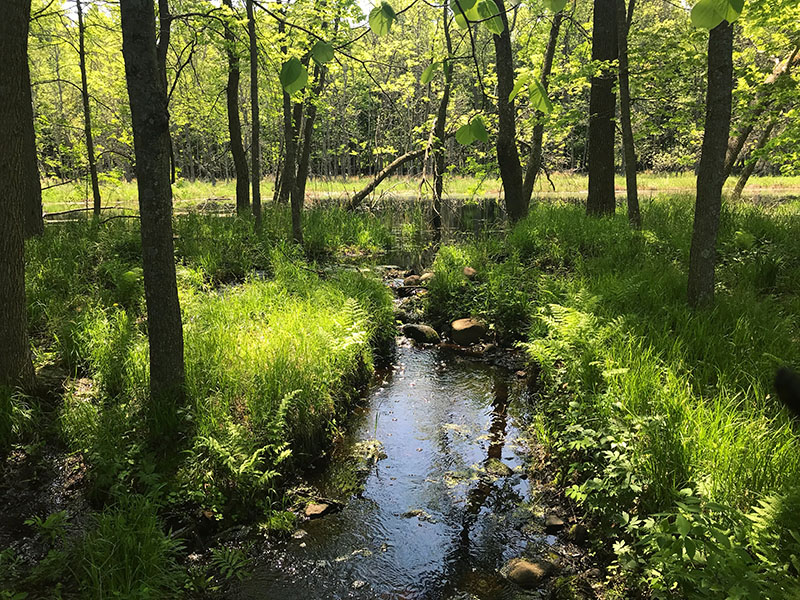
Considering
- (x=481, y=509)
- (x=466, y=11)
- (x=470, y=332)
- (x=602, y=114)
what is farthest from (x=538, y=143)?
(x=466, y=11)

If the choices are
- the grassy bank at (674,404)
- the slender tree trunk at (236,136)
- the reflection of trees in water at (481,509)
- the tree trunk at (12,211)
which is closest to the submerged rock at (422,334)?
the grassy bank at (674,404)

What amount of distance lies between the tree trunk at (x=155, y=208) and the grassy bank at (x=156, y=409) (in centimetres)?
19

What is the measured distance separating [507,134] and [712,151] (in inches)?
242

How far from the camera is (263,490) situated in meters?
A: 4.01

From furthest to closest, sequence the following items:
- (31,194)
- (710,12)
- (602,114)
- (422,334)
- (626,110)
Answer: (602,114) < (626,110) < (31,194) < (422,334) < (710,12)

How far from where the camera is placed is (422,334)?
7883mm

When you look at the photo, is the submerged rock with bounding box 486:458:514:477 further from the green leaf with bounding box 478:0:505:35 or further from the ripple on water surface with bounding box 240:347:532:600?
the green leaf with bounding box 478:0:505:35

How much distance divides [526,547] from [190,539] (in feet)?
8.03

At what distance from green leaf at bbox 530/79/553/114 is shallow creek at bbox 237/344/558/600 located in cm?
304

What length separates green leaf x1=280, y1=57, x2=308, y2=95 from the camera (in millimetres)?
1307

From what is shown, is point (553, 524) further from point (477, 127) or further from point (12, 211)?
point (12, 211)

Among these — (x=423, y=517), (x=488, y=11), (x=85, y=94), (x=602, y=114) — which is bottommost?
(x=423, y=517)

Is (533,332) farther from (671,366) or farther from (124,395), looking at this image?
(124,395)

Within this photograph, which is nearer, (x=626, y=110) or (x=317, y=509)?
(x=317, y=509)
